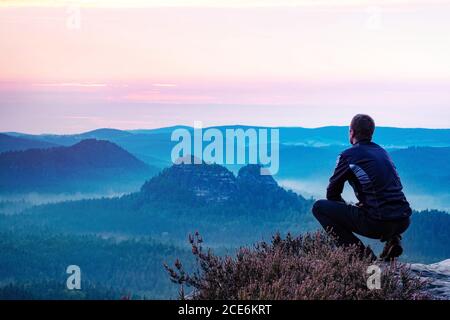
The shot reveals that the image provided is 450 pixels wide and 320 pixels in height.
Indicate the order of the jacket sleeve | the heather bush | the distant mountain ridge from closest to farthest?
the heather bush, the jacket sleeve, the distant mountain ridge

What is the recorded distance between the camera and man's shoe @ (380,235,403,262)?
1027 cm

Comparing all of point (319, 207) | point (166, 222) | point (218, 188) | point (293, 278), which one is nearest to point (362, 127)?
point (319, 207)

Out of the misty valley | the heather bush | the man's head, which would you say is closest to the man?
the man's head

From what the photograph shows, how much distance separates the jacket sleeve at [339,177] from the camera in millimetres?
10078

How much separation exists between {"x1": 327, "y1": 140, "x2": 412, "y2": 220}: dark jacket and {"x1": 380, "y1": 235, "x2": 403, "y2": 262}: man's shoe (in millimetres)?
378

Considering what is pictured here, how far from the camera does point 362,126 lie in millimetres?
10188

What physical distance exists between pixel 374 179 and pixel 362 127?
0.73m

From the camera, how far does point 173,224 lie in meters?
156

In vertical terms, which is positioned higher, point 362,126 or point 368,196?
point 362,126

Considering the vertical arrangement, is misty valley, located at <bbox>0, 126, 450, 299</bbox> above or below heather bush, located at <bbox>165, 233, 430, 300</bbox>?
above

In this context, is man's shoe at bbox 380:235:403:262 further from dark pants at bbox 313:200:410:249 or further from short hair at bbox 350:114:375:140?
short hair at bbox 350:114:375:140

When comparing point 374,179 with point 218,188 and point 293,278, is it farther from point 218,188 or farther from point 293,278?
point 218,188

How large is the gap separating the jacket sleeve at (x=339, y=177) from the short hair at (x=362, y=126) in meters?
0.40
